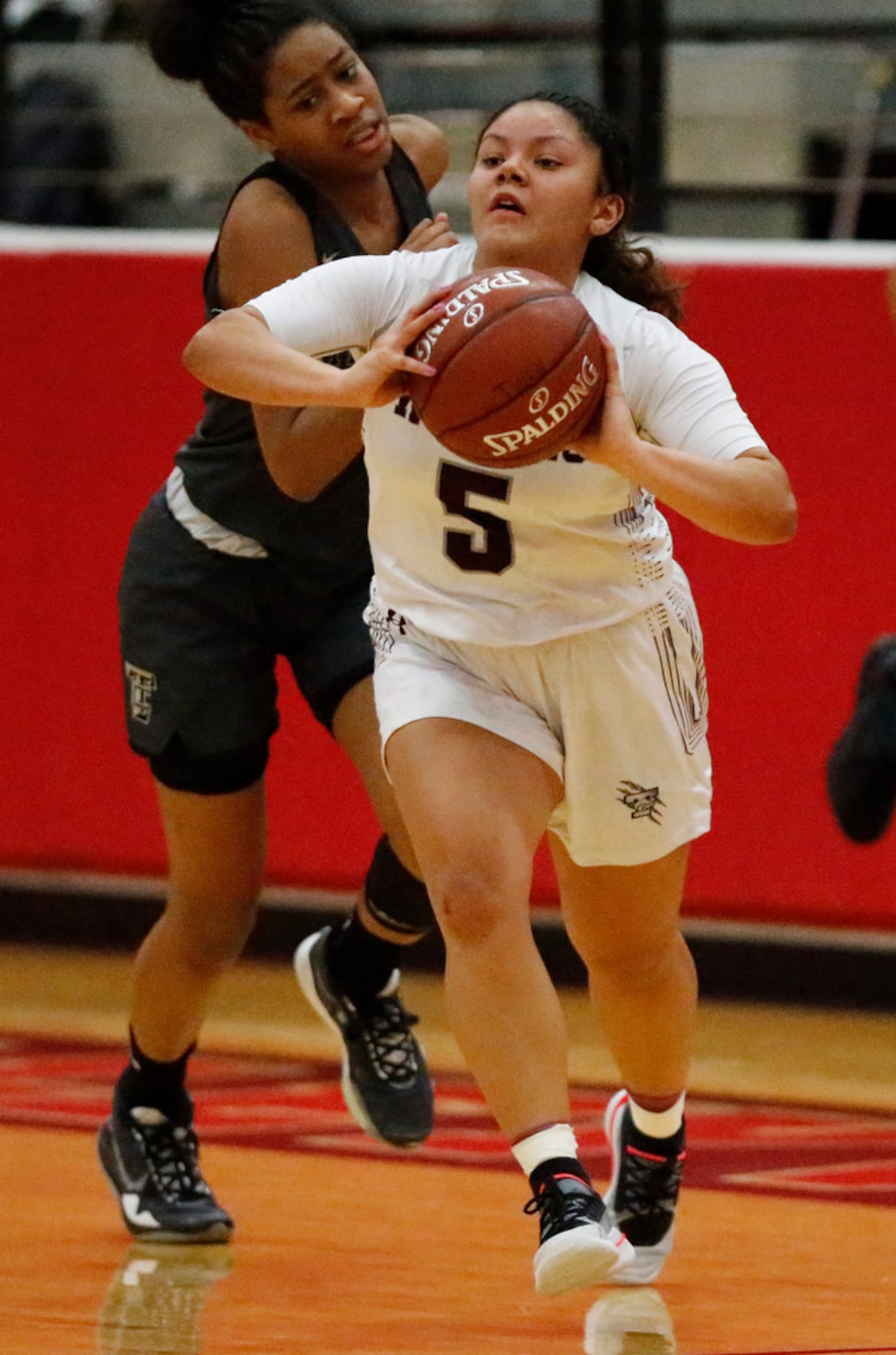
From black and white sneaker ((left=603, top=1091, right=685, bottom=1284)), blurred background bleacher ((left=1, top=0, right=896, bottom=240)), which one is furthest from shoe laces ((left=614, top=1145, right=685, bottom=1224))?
blurred background bleacher ((left=1, top=0, right=896, bottom=240))

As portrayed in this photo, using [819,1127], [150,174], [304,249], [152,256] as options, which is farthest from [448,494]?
[150,174]

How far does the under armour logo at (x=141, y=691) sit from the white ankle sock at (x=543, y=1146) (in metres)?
1.24

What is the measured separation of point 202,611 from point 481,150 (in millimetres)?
1065

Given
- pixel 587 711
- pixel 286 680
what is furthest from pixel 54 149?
pixel 587 711

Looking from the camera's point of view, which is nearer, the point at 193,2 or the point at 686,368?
the point at 686,368

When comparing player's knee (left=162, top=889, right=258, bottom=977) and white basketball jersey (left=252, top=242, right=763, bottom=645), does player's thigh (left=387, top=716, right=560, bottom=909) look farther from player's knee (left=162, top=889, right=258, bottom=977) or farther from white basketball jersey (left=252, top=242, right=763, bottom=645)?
player's knee (left=162, top=889, right=258, bottom=977)

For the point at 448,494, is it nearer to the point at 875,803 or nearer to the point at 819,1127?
the point at 875,803

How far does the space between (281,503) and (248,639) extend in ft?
0.84

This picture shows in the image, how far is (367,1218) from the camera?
438cm

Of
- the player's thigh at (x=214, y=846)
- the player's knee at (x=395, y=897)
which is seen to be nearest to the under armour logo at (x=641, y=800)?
the player's knee at (x=395, y=897)

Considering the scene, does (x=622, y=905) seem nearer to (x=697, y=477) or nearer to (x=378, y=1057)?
(x=697, y=477)

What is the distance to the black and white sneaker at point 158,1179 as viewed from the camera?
4.25 meters

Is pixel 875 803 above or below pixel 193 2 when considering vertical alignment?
below

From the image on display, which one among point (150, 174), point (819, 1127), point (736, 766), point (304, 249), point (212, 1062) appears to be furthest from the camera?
point (150, 174)
